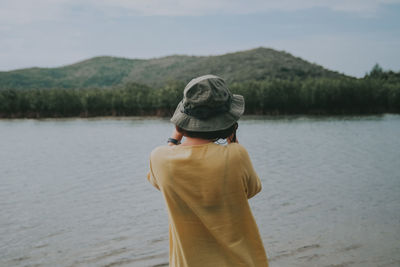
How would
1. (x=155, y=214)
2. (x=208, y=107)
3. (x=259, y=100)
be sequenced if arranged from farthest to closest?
(x=259, y=100), (x=155, y=214), (x=208, y=107)

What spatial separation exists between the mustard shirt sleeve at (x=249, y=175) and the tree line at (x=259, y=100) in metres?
77.3

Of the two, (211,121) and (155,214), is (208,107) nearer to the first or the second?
(211,121)

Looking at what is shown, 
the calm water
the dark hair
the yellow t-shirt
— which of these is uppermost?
the dark hair

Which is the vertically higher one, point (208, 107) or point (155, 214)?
point (208, 107)

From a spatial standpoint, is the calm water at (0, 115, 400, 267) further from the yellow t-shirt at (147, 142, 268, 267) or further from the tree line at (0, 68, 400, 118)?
the tree line at (0, 68, 400, 118)

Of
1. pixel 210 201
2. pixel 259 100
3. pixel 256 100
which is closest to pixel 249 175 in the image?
pixel 210 201

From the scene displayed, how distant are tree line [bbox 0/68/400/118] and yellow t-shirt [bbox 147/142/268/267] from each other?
77.4 meters

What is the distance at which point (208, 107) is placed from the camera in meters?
1.71

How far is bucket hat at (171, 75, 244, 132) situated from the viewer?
1686mm

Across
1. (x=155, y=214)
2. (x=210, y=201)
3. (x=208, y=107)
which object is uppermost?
(x=208, y=107)

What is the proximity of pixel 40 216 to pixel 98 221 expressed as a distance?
5.61 feet

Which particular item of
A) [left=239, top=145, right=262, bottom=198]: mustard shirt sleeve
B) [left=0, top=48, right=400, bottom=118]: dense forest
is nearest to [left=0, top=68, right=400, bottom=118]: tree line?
[left=0, top=48, right=400, bottom=118]: dense forest

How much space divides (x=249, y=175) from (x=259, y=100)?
256 feet

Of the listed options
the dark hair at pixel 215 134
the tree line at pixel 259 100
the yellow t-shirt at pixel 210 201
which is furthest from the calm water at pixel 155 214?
the tree line at pixel 259 100
